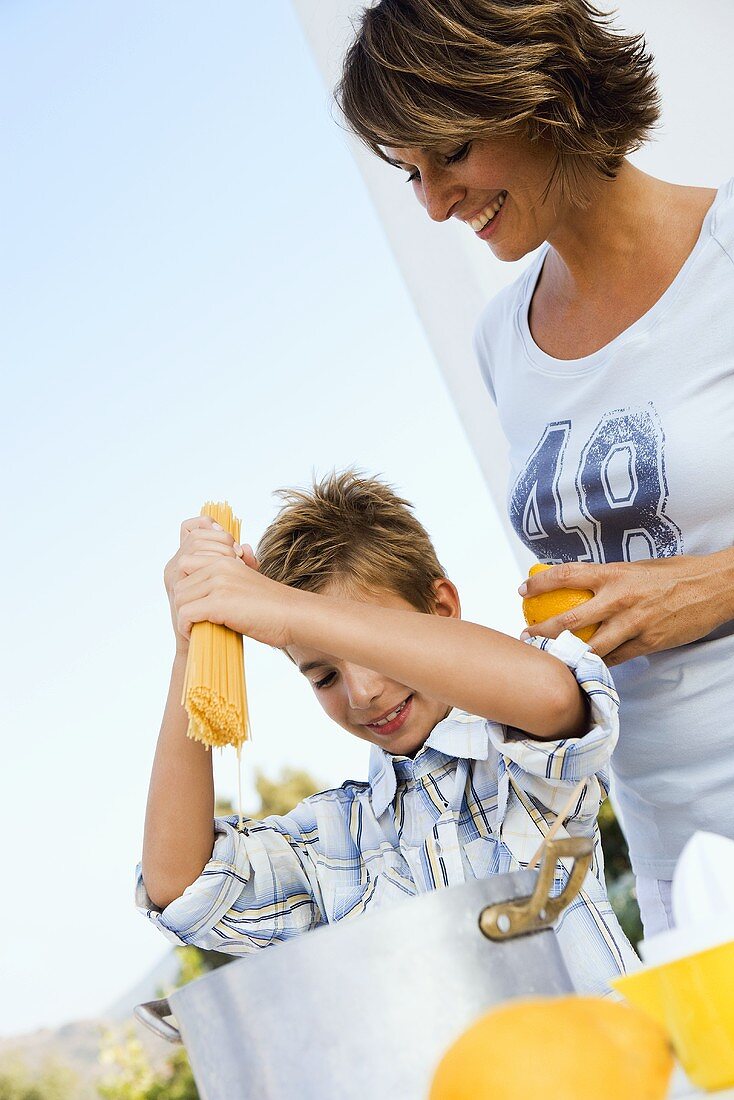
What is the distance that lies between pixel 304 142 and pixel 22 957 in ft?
19.7

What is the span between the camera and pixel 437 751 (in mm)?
1125

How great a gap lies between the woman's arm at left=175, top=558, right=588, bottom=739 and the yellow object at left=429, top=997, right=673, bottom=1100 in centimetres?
40

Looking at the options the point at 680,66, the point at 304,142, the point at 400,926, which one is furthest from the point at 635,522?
the point at 304,142

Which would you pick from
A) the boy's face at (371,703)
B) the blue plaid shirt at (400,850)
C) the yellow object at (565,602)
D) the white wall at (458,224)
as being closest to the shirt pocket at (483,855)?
the blue plaid shirt at (400,850)

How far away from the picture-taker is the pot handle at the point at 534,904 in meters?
0.50

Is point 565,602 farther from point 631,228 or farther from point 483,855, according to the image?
point 631,228

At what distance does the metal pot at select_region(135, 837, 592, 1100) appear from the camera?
49 cm

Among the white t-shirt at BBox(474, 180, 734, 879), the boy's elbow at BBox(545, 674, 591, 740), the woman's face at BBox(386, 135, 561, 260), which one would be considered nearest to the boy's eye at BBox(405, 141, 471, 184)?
the woman's face at BBox(386, 135, 561, 260)

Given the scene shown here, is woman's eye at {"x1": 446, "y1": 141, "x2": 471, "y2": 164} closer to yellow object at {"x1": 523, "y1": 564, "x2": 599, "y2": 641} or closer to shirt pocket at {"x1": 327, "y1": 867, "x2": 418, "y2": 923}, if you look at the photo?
yellow object at {"x1": 523, "y1": 564, "x2": 599, "y2": 641}

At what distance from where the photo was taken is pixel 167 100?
7484mm

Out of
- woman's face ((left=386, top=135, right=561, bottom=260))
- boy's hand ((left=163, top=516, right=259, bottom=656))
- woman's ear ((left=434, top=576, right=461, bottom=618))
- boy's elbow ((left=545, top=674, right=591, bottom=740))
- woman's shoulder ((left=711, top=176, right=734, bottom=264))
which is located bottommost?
boy's elbow ((left=545, top=674, right=591, bottom=740))

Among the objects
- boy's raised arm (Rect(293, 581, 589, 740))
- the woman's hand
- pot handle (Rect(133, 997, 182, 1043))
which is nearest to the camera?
pot handle (Rect(133, 997, 182, 1043))

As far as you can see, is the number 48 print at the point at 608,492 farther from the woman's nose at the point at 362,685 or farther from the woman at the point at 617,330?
the woman's nose at the point at 362,685

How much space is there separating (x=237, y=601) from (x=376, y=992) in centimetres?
37
